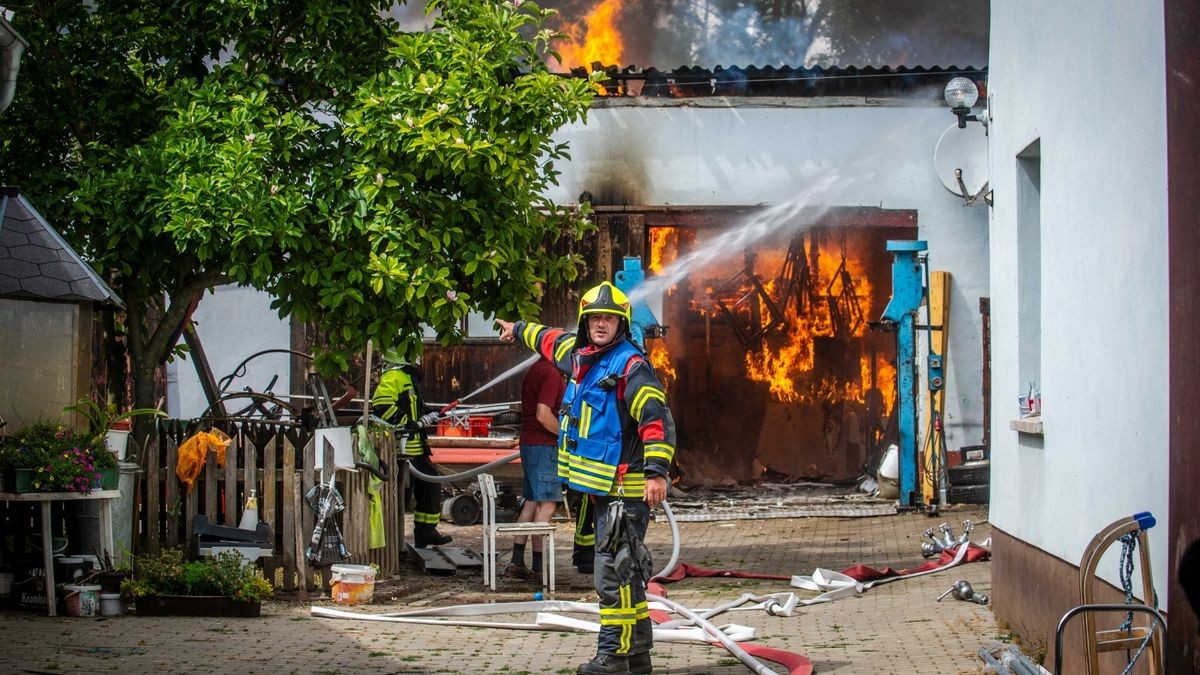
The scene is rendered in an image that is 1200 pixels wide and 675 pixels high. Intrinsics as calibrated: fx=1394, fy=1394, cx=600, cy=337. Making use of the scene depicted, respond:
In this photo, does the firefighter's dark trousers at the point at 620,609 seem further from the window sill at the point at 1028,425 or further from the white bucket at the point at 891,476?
the white bucket at the point at 891,476

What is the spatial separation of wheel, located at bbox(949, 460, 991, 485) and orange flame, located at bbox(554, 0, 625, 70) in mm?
8361

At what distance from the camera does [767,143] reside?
17859 millimetres

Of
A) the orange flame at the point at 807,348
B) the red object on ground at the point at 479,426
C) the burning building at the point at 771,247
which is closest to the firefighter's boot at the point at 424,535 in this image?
the red object on ground at the point at 479,426

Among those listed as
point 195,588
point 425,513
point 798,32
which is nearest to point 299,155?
point 195,588

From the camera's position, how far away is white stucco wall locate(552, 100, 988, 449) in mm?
17594

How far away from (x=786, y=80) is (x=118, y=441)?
1109 cm

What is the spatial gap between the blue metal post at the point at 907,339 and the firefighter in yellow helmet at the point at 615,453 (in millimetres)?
8573

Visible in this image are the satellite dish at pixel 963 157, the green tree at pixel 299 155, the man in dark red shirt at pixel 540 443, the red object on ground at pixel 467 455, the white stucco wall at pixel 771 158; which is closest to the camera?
the green tree at pixel 299 155

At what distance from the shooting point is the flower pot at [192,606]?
342 inches

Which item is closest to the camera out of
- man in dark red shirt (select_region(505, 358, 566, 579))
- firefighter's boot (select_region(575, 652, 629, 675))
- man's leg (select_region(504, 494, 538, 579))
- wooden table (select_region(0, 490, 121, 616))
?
firefighter's boot (select_region(575, 652, 629, 675))

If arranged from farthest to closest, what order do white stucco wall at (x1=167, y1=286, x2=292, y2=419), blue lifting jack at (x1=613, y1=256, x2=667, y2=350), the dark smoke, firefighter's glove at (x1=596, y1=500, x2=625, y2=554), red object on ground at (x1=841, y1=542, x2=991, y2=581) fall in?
the dark smoke, white stucco wall at (x1=167, y1=286, x2=292, y2=419), blue lifting jack at (x1=613, y1=256, x2=667, y2=350), red object on ground at (x1=841, y1=542, x2=991, y2=581), firefighter's glove at (x1=596, y1=500, x2=625, y2=554)

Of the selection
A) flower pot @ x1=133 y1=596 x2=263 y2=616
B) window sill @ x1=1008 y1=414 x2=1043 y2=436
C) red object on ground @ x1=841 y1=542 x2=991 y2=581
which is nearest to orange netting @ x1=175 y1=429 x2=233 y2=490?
flower pot @ x1=133 y1=596 x2=263 y2=616

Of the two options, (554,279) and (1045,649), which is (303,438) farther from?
(1045,649)

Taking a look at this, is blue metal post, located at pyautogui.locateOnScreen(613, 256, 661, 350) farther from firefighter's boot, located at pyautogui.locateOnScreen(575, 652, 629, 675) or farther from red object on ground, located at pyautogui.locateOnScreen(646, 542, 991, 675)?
firefighter's boot, located at pyautogui.locateOnScreen(575, 652, 629, 675)
